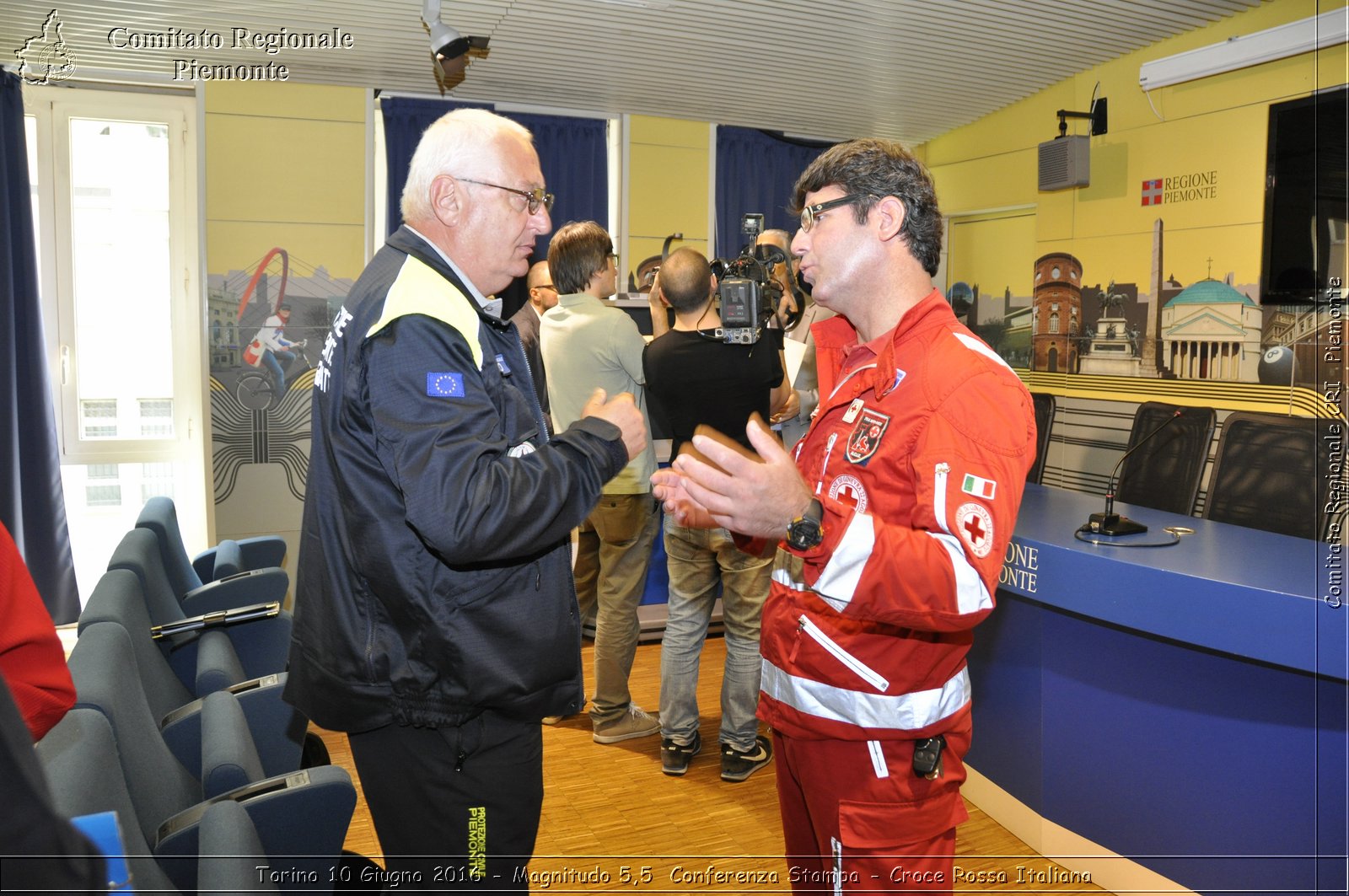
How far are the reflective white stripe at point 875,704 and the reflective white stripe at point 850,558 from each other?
0.33 meters

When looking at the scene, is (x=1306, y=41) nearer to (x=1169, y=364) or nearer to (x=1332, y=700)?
(x=1169, y=364)

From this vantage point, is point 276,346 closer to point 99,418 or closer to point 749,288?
point 99,418

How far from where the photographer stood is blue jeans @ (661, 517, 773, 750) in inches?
129

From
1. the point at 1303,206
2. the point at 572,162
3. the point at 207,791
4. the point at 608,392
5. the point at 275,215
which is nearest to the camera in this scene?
the point at 207,791

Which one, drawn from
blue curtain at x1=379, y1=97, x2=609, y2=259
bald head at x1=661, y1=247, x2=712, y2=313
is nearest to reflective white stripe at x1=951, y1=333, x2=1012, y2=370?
bald head at x1=661, y1=247, x2=712, y2=313

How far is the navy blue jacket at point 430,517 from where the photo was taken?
52.1 inches

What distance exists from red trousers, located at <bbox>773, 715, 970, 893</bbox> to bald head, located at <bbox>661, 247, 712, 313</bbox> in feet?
6.48

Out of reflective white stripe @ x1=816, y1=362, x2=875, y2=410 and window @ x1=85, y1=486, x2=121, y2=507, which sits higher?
reflective white stripe @ x1=816, y1=362, x2=875, y2=410

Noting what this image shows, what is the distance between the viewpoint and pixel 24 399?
5207 millimetres

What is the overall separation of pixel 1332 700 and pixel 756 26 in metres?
4.12

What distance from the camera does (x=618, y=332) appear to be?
3.60m

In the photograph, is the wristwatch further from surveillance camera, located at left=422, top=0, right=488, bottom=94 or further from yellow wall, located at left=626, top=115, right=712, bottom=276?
yellow wall, located at left=626, top=115, right=712, bottom=276

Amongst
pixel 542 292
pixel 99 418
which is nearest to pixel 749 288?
pixel 542 292

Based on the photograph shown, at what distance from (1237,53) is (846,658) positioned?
5.12 m
